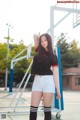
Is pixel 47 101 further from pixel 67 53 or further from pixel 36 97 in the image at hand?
pixel 67 53

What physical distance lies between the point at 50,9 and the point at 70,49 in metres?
44.9

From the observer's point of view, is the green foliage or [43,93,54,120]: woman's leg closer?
[43,93,54,120]: woman's leg

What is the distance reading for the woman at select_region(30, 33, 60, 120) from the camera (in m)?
4.13

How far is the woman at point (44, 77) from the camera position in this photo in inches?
163

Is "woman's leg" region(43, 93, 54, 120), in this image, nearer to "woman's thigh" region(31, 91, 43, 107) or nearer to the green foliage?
"woman's thigh" region(31, 91, 43, 107)

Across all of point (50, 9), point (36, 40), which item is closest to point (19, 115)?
point (50, 9)

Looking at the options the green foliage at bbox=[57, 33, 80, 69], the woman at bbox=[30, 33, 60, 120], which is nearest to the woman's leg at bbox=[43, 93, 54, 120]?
the woman at bbox=[30, 33, 60, 120]

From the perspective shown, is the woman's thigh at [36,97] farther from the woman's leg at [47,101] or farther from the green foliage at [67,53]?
the green foliage at [67,53]

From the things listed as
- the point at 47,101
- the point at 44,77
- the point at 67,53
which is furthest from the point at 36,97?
the point at 67,53

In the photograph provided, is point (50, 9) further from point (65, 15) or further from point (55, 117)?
point (55, 117)

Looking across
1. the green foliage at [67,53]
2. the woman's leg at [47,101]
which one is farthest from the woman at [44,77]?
the green foliage at [67,53]

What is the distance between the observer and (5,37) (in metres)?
32.8

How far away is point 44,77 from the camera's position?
13.6 feet

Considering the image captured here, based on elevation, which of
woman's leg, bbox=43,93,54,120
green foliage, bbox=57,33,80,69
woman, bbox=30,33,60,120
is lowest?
woman's leg, bbox=43,93,54,120
